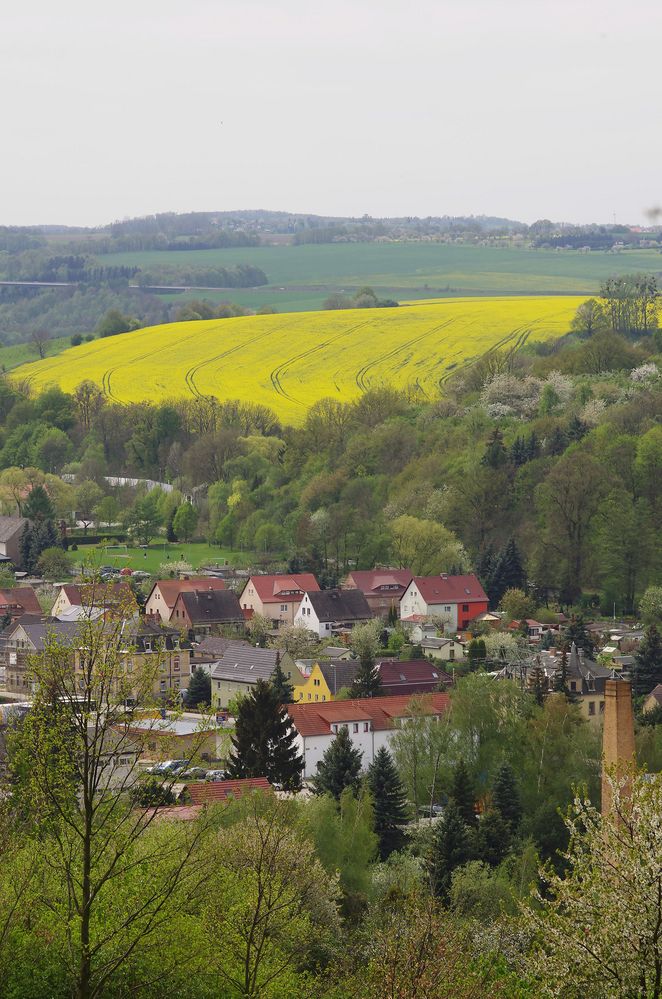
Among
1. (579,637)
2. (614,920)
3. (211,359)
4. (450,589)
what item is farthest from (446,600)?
(211,359)

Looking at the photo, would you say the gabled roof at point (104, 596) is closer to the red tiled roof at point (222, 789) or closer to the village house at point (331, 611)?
the red tiled roof at point (222, 789)

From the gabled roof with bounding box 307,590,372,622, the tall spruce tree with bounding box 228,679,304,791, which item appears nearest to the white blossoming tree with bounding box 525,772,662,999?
the tall spruce tree with bounding box 228,679,304,791

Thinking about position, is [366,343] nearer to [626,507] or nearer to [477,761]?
[626,507]

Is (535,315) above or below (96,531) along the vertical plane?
above

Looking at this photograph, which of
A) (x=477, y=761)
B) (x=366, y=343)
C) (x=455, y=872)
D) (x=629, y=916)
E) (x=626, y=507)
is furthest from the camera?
(x=366, y=343)

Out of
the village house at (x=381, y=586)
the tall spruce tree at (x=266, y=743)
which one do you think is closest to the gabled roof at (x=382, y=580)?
the village house at (x=381, y=586)

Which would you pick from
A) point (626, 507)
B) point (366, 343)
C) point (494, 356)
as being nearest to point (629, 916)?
point (626, 507)

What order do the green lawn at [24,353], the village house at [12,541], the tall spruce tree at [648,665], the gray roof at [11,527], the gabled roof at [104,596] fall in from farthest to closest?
the green lawn at [24,353]
the gray roof at [11,527]
the village house at [12,541]
the tall spruce tree at [648,665]
the gabled roof at [104,596]

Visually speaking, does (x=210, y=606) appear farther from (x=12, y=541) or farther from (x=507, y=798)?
(x=507, y=798)
